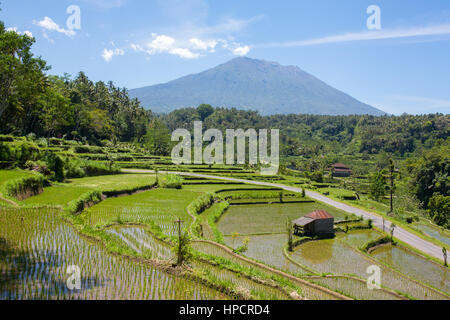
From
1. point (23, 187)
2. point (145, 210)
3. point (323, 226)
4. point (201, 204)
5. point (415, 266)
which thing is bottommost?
point (415, 266)

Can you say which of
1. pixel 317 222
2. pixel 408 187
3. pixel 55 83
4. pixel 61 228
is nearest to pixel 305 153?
pixel 408 187

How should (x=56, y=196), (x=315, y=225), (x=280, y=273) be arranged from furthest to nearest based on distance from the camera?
(x=315, y=225) < (x=56, y=196) < (x=280, y=273)

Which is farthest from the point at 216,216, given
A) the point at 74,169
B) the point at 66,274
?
the point at 74,169

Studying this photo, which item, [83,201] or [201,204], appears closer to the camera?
[83,201]

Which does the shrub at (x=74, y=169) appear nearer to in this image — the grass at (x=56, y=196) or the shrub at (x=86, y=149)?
the grass at (x=56, y=196)

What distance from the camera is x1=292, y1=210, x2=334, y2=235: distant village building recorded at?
66.1 feet

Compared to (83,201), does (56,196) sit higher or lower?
higher

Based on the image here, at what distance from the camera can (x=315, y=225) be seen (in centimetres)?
2016

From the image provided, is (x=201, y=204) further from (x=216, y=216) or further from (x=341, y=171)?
(x=341, y=171)

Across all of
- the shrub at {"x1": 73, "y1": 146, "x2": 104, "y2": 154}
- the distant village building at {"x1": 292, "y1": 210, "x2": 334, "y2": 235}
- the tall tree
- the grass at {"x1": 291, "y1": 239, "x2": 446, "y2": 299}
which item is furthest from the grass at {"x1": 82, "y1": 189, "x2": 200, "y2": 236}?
the shrub at {"x1": 73, "y1": 146, "x2": 104, "y2": 154}

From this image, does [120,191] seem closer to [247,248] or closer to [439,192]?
[247,248]

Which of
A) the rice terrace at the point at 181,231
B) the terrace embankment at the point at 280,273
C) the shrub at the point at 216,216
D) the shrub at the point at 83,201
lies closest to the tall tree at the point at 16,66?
the rice terrace at the point at 181,231

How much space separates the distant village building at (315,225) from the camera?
66.1 ft
